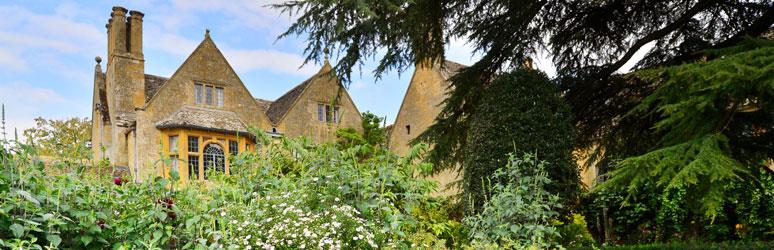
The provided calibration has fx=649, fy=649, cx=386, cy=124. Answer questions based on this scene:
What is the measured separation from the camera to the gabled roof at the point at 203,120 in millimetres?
19672

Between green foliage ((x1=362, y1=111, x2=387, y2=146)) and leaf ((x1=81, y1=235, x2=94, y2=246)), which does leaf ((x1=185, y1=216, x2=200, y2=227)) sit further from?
green foliage ((x1=362, y1=111, x2=387, y2=146))

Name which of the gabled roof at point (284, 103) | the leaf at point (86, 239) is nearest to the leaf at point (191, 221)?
the leaf at point (86, 239)

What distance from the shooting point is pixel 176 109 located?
20.8m

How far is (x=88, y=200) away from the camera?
3.83 m

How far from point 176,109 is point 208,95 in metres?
1.30

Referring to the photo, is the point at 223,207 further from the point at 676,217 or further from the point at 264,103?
the point at 264,103

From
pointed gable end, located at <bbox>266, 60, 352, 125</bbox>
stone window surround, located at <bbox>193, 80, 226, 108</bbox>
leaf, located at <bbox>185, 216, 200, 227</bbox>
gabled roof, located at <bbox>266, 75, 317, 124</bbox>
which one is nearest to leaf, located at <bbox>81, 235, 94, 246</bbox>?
leaf, located at <bbox>185, 216, 200, 227</bbox>

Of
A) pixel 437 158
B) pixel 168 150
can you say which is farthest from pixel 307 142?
pixel 168 150

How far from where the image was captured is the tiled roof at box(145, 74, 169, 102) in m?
21.6

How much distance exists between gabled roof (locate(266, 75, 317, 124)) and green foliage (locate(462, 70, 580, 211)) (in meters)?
15.5

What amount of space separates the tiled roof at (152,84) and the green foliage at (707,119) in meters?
18.5

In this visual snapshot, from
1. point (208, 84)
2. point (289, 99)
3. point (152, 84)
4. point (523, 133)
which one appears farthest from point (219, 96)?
point (523, 133)

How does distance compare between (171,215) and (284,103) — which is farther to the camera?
(284,103)

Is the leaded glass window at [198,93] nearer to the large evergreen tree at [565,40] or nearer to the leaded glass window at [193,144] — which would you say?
the leaded glass window at [193,144]
